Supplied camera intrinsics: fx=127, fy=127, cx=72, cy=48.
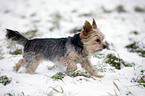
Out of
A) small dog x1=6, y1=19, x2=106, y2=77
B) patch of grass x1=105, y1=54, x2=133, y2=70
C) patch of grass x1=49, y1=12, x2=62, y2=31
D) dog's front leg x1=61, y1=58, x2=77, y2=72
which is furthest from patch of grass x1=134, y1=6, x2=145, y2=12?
dog's front leg x1=61, y1=58, x2=77, y2=72

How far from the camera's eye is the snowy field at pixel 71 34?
2.57 meters

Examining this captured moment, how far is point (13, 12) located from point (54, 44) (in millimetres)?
10249

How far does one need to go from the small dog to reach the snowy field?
13.2 inches

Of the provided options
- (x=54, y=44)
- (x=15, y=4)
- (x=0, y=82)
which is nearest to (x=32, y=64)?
(x=54, y=44)

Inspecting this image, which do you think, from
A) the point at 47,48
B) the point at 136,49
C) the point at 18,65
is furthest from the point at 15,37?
the point at 136,49

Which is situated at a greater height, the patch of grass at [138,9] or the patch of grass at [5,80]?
the patch of grass at [138,9]

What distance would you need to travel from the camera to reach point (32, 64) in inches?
156

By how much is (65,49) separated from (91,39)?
858 millimetres

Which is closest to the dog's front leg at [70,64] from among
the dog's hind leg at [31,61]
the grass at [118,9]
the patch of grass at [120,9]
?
the dog's hind leg at [31,61]

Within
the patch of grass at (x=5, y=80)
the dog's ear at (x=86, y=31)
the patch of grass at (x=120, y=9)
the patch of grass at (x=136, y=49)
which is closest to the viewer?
the patch of grass at (x=5, y=80)

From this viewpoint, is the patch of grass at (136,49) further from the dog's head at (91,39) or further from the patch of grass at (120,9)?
the patch of grass at (120,9)

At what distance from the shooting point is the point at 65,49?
3945 millimetres

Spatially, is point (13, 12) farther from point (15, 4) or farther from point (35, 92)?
point (35, 92)

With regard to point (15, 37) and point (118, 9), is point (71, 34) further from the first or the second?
point (118, 9)
